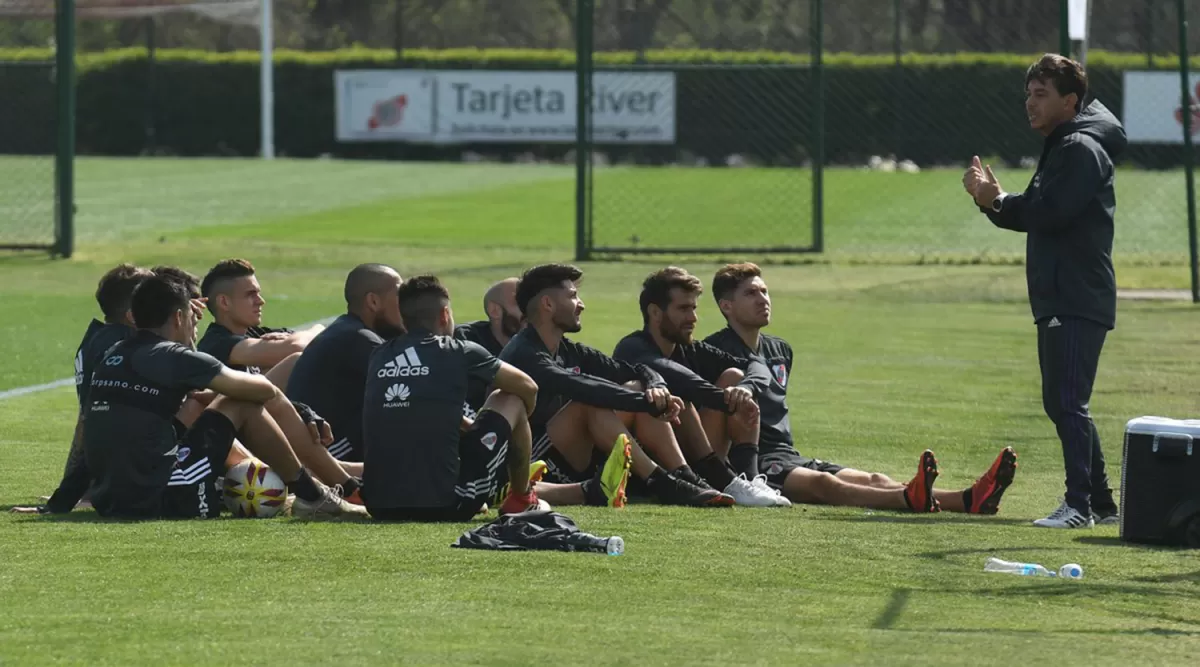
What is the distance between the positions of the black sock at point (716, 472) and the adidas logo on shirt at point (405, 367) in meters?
1.65

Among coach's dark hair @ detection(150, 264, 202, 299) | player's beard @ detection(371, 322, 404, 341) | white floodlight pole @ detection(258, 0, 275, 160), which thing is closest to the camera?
coach's dark hair @ detection(150, 264, 202, 299)

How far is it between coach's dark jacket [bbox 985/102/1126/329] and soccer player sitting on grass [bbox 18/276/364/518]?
3124 mm

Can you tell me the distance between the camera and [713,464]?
31.5ft

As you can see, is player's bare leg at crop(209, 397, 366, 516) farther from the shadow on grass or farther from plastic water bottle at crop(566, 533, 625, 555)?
the shadow on grass

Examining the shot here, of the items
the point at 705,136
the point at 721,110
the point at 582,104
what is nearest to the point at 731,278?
the point at 582,104

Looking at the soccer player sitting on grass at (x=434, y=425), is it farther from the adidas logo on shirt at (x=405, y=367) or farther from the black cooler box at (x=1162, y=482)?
the black cooler box at (x=1162, y=482)

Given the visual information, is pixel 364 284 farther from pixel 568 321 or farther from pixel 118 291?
pixel 118 291

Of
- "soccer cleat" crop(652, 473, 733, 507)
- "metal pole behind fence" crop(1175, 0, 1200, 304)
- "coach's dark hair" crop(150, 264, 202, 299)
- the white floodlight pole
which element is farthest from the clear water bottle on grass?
the white floodlight pole

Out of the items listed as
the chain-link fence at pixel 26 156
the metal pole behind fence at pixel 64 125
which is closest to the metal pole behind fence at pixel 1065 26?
the metal pole behind fence at pixel 64 125

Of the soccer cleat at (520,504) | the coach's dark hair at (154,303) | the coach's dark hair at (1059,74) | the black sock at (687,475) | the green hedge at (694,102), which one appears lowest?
the soccer cleat at (520,504)

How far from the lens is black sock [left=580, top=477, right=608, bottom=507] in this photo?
9164 mm

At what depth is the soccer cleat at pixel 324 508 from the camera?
8.73 meters

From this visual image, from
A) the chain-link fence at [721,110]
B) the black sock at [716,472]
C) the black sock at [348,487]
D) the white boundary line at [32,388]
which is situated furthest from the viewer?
the chain-link fence at [721,110]

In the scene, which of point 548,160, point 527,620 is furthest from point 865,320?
point 548,160
